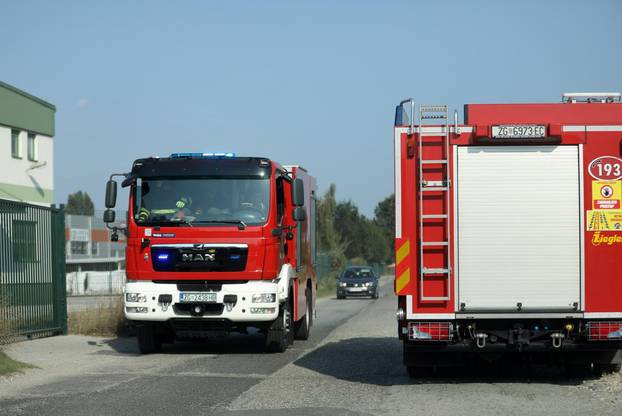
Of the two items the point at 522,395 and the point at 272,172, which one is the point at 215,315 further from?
the point at 522,395

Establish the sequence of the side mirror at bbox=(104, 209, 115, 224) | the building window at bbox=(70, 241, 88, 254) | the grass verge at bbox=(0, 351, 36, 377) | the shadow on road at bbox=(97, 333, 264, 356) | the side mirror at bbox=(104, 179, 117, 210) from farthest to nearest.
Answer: the building window at bbox=(70, 241, 88, 254), the shadow on road at bbox=(97, 333, 264, 356), the side mirror at bbox=(104, 209, 115, 224), the side mirror at bbox=(104, 179, 117, 210), the grass verge at bbox=(0, 351, 36, 377)

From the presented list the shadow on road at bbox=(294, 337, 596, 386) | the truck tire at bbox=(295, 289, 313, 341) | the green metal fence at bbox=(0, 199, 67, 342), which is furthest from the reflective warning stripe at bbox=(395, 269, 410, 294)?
the truck tire at bbox=(295, 289, 313, 341)

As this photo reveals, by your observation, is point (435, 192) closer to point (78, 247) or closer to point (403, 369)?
point (403, 369)

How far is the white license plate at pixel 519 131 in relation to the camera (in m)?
11.0

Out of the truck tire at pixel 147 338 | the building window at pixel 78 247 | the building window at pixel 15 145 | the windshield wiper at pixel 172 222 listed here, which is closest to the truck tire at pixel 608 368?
the windshield wiper at pixel 172 222

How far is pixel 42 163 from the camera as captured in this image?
4184cm

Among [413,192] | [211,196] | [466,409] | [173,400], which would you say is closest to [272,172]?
[211,196]

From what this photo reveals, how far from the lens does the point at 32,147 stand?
1636 inches

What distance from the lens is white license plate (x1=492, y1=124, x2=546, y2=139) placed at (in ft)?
35.9

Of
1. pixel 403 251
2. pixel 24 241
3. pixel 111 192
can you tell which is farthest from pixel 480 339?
pixel 24 241

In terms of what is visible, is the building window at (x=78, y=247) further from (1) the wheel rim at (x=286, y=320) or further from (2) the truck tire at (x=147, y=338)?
(1) the wheel rim at (x=286, y=320)

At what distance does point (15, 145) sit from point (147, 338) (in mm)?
26355

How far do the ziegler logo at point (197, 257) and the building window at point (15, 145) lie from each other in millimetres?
26559

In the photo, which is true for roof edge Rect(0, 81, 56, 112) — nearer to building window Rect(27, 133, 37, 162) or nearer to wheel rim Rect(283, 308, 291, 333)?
building window Rect(27, 133, 37, 162)
